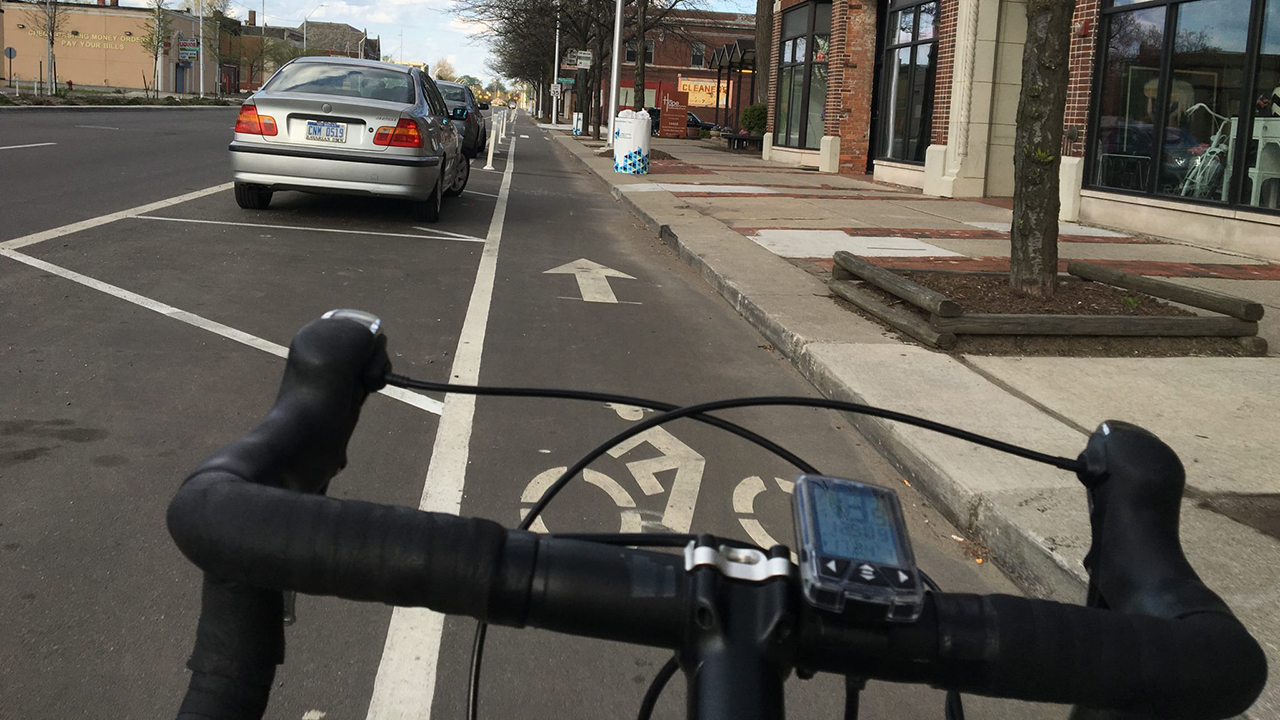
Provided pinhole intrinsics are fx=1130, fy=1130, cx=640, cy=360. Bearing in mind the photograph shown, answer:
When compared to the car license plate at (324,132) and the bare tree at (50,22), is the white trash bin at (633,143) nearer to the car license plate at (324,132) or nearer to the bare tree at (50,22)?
the car license plate at (324,132)

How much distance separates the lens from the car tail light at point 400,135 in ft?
37.9

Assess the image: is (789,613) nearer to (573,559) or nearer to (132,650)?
(573,559)

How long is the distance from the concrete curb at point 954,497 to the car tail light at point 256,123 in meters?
5.84

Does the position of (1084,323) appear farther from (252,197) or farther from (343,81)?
(252,197)

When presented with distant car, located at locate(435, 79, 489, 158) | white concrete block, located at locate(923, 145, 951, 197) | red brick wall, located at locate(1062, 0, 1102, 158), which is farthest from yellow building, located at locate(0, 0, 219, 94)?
red brick wall, located at locate(1062, 0, 1102, 158)

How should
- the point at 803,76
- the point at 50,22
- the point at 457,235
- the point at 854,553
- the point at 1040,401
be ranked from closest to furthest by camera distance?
1. the point at 854,553
2. the point at 1040,401
3. the point at 457,235
4. the point at 803,76
5. the point at 50,22

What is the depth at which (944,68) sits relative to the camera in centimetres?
1961

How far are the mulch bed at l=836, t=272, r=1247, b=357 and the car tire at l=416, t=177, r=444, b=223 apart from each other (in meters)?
5.49

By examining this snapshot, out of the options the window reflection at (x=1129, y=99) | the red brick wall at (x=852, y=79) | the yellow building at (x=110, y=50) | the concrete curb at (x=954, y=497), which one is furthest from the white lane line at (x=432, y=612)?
the yellow building at (x=110, y=50)

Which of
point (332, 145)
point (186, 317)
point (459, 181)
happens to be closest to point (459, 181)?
point (459, 181)

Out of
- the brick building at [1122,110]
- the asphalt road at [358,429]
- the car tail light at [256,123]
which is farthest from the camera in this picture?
the brick building at [1122,110]

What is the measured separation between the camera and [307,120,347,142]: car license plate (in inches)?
452

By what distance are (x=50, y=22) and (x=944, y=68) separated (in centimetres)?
4949

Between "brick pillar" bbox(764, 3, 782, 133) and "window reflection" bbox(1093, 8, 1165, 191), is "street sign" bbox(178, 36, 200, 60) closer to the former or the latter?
"brick pillar" bbox(764, 3, 782, 133)
